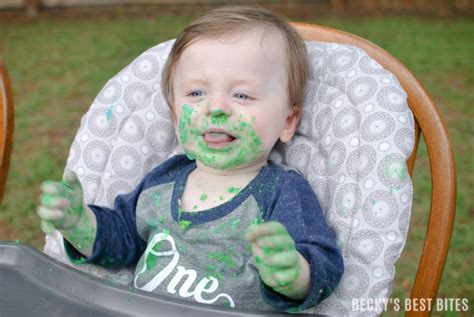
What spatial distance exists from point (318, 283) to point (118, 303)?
0.32m

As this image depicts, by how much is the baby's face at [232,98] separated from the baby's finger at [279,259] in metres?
0.35

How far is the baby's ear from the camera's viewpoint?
1.46 meters

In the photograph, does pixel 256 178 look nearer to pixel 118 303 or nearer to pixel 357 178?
pixel 357 178

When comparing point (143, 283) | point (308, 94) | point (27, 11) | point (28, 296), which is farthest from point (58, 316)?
point (27, 11)

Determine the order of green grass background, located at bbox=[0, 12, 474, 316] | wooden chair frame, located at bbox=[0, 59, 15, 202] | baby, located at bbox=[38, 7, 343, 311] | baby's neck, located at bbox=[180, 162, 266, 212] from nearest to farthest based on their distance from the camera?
baby, located at bbox=[38, 7, 343, 311]
baby's neck, located at bbox=[180, 162, 266, 212]
wooden chair frame, located at bbox=[0, 59, 15, 202]
green grass background, located at bbox=[0, 12, 474, 316]

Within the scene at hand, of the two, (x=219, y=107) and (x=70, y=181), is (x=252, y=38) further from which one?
(x=70, y=181)

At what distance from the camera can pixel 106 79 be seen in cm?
489

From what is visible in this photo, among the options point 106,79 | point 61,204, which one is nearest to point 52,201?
point 61,204

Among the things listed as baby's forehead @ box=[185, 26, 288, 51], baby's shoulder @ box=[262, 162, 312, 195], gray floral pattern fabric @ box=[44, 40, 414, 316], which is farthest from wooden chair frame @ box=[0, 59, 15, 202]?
baby's shoulder @ box=[262, 162, 312, 195]

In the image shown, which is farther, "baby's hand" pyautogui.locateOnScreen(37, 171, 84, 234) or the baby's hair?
the baby's hair

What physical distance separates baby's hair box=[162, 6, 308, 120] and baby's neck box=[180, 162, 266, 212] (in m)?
0.18

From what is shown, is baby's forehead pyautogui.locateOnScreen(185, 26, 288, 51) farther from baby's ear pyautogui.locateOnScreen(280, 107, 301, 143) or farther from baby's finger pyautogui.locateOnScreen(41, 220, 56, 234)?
baby's finger pyautogui.locateOnScreen(41, 220, 56, 234)

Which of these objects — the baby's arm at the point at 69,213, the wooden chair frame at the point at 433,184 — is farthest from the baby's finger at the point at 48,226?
the wooden chair frame at the point at 433,184

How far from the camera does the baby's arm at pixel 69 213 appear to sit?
3.73 feet
